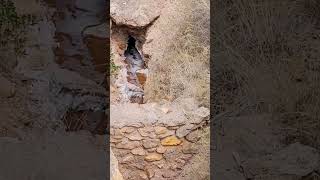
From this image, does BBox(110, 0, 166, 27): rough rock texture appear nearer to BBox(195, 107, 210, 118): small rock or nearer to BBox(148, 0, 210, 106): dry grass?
BBox(148, 0, 210, 106): dry grass

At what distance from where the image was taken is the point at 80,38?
6.34m

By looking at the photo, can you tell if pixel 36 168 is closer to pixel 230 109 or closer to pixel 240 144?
pixel 240 144

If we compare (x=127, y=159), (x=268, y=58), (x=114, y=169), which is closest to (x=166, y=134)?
(x=127, y=159)

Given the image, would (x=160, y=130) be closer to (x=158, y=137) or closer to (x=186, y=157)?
(x=158, y=137)

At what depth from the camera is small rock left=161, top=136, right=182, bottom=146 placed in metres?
4.50

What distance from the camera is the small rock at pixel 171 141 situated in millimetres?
4504

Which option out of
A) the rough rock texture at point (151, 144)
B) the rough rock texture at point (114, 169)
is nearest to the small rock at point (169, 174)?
the rough rock texture at point (151, 144)

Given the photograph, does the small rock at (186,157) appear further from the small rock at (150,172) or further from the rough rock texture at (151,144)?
the small rock at (150,172)

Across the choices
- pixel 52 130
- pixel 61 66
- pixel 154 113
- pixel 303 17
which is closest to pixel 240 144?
pixel 154 113

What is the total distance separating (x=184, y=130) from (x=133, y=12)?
5.65 ft

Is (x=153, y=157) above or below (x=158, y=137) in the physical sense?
below

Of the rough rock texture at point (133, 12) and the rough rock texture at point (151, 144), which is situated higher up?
the rough rock texture at point (133, 12)

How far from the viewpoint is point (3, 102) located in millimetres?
4902

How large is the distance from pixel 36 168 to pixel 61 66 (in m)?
2.23
